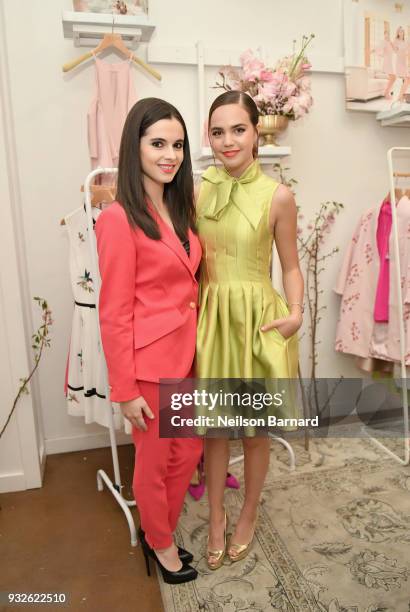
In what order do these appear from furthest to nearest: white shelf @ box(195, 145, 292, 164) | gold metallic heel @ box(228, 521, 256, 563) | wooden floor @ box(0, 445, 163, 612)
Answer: white shelf @ box(195, 145, 292, 164)
gold metallic heel @ box(228, 521, 256, 563)
wooden floor @ box(0, 445, 163, 612)

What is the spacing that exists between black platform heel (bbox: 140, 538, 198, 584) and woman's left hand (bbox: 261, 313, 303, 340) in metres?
0.87

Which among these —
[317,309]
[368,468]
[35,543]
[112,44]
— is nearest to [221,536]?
[35,543]

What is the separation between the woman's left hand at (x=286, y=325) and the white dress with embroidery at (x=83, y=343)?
0.81 meters

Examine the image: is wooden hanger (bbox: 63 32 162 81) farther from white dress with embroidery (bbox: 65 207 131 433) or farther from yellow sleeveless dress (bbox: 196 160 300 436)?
yellow sleeveless dress (bbox: 196 160 300 436)

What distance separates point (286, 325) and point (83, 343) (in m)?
0.99

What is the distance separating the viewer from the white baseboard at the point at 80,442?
262 cm

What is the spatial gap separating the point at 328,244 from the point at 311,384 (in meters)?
0.84

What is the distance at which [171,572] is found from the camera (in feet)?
5.39

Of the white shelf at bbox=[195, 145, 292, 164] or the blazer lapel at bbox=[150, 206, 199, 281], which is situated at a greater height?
the white shelf at bbox=[195, 145, 292, 164]

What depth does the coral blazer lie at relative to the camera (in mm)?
1393

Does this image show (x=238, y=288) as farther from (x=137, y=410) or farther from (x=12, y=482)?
(x=12, y=482)

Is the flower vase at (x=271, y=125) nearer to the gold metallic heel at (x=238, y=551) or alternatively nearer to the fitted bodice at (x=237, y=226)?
the fitted bodice at (x=237, y=226)

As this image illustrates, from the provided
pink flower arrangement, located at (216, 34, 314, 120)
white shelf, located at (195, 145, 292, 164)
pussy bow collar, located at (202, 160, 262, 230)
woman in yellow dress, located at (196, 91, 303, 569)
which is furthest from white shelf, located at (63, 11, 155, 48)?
pussy bow collar, located at (202, 160, 262, 230)

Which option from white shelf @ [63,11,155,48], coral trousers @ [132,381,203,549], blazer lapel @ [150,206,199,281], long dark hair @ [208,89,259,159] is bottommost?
coral trousers @ [132,381,203,549]
